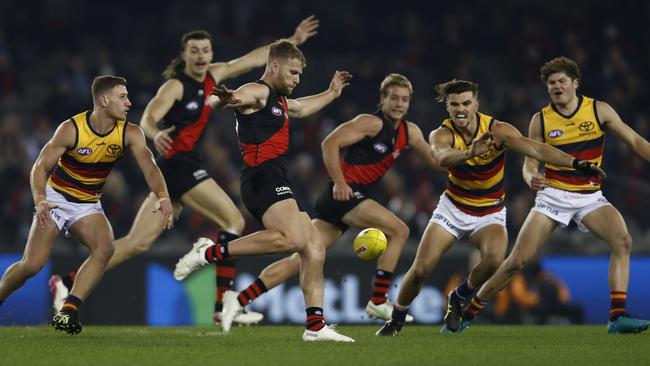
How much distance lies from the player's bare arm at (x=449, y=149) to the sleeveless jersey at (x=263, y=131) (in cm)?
141

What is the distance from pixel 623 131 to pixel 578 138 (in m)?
0.40

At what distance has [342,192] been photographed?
1054 centimetres

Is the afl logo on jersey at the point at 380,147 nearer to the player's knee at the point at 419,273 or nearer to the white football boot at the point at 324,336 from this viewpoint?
the player's knee at the point at 419,273

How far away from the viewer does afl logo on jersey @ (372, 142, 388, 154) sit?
11.1 meters

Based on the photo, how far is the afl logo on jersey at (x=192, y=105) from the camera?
11430 millimetres

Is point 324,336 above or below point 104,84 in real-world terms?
below

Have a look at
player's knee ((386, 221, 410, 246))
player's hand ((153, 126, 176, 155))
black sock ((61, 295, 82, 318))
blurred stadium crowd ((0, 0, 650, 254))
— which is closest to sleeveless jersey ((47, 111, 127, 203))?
player's hand ((153, 126, 176, 155))

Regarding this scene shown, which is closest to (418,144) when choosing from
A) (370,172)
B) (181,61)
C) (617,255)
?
(370,172)

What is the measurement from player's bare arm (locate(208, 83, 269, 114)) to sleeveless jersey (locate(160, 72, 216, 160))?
2.20 m

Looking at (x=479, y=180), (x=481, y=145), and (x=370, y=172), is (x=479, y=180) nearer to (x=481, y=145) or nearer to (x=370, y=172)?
(x=481, y=145)

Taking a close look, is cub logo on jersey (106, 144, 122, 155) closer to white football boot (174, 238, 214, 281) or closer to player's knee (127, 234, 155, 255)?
white football boot (174, 238, 214, 281)

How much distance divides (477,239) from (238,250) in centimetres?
239

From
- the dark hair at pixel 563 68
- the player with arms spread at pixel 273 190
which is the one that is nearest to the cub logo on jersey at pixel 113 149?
the player with arms spread at pixel 273 190

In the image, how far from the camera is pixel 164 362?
25.2 feet
